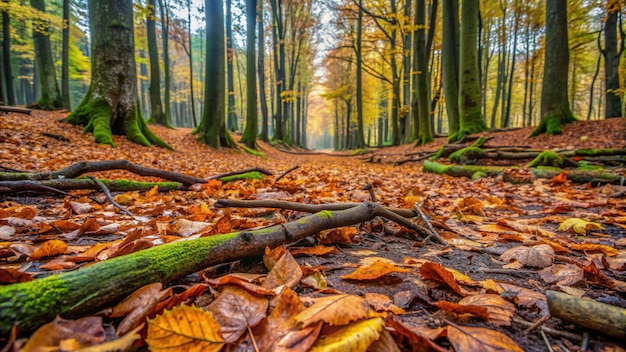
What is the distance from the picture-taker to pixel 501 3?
672 inches

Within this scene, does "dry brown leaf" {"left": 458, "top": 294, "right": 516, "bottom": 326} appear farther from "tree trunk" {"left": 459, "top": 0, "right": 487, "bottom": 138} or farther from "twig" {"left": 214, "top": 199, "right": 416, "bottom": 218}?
"tree trunk" {"left": 459, "top": 0, "right": 487, "bottom": 138}

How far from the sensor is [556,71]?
7031 mm

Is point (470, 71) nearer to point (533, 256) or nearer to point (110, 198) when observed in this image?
point (533, 256)

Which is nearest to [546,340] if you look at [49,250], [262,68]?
[49,250]

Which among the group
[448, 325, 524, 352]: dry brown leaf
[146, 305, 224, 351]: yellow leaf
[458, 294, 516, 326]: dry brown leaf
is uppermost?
[146, 305, 224, 351]: yellow leaf

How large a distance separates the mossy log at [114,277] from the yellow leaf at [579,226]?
1833 mm

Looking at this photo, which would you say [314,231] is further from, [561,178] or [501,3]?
[501,3]

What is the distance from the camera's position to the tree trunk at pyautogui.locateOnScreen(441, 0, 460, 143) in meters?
9.59

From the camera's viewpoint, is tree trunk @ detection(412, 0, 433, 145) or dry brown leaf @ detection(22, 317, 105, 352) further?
tree trunk @ detection(412, 0, 433, 145)

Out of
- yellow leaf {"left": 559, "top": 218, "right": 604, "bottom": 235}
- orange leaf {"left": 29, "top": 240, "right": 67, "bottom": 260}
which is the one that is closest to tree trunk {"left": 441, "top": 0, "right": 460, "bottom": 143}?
yellow leaf {"left": 559, "top": 218, "right": 604, "bottom": 235}

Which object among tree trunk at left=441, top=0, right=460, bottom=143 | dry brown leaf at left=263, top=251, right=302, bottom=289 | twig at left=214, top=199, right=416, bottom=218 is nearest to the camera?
dry brown leaf at left=263, top=251, right=302, bottom=289

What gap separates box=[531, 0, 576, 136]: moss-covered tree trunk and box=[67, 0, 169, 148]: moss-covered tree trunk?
386 inches

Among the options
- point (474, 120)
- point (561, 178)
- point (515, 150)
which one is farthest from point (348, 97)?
point (561, 178)

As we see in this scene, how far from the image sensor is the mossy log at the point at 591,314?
2.25ft
